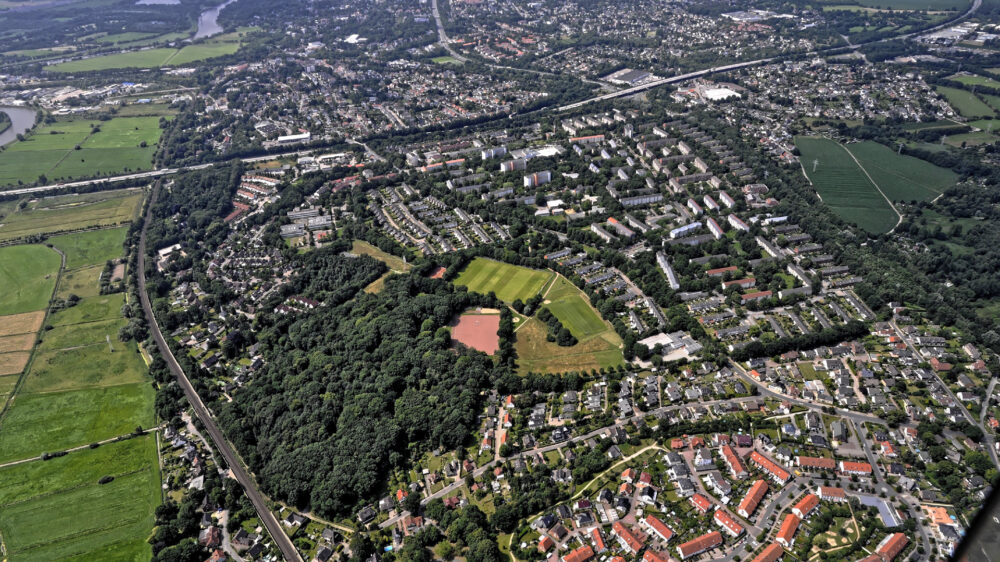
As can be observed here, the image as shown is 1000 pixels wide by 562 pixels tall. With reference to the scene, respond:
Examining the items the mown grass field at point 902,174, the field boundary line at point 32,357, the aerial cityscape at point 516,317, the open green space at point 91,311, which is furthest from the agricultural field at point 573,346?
the mown grass field at point 902,174

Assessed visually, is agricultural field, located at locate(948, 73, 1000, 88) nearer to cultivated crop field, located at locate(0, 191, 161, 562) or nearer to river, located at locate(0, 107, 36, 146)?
cultivated crop field, located at locate(0, 191, 161, 562)

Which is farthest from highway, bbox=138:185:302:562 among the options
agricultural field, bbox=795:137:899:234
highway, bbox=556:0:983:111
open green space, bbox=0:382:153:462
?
highway, bbox=556:0:983:111

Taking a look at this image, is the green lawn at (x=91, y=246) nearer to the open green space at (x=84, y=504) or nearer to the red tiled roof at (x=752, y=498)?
the open green space at (x=84, y=504)

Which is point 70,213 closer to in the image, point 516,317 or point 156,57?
point 516,317

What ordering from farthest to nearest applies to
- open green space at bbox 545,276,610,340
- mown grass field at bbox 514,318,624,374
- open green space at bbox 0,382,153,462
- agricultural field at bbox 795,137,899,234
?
agricultural field at bbox 795,137,899,234 < open green space at bbox 545,276,610,340 < mown grass field at bbox 514,318,624,374 < open green space at bbox 0,382,153,462

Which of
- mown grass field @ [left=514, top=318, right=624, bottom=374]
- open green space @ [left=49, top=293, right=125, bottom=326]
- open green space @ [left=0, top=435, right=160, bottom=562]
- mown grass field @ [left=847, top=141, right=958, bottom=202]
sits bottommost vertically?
open green space @ [left=0, top=435, right=160, bottom=562]

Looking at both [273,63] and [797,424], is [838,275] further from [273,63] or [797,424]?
[273,63]
